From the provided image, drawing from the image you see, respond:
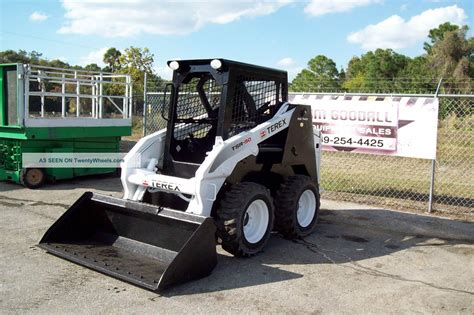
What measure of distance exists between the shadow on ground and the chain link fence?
0.99m

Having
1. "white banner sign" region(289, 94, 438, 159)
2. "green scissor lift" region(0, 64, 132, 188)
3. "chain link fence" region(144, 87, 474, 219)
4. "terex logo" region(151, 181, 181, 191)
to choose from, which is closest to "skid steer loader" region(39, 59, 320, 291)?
"terex logo" region(151, 181, 181, 191)

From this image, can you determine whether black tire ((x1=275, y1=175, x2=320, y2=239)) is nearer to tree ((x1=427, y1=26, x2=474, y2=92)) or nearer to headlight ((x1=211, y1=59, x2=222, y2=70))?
headlight ((x1=211, y1=59, x2=222, y2=70))

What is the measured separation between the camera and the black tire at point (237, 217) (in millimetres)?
5352

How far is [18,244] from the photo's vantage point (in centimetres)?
597

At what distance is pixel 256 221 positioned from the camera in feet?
19.4

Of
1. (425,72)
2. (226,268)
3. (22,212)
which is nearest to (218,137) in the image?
(226,268)

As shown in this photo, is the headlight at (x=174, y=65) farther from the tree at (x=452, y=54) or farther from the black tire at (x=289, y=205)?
the tree at (x=452, y=54)

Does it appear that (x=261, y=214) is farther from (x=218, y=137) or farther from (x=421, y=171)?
(x=421, y=171)

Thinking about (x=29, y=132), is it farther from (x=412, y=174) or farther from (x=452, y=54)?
(x=452, y=54)

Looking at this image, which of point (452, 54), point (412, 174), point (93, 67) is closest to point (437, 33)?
point (452, 54)

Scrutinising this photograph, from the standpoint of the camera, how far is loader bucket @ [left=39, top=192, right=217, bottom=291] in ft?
15.2

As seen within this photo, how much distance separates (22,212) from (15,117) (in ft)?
9.46

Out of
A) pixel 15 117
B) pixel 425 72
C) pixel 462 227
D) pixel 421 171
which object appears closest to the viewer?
pixel 462 227

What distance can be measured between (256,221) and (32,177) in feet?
18.9
